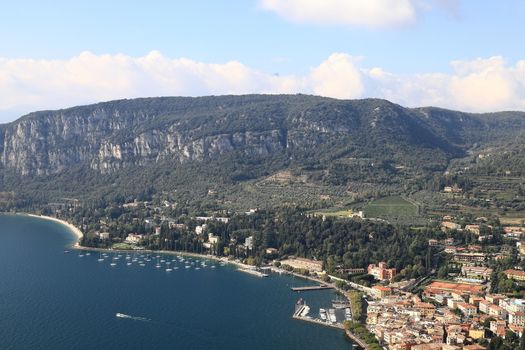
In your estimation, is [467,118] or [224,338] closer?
[224,338]

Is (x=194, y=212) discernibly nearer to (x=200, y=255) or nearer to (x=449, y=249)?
(x=200, y=255)

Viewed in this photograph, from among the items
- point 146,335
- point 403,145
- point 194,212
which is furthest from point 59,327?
point 403,145

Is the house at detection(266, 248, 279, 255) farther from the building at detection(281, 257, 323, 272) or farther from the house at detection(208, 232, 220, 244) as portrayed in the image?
the house at detection(208, 232, 220, 244)

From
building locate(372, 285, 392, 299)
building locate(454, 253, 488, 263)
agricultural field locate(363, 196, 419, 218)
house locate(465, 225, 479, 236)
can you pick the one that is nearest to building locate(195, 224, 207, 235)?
agricultural field locate(363, 196, 419, 218)

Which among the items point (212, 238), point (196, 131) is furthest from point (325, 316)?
point (196, 131)

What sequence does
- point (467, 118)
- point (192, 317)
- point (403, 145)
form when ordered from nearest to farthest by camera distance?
point (192, 317) → point (403, 145) → point (467, 118)

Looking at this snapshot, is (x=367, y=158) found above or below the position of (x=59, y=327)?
above
